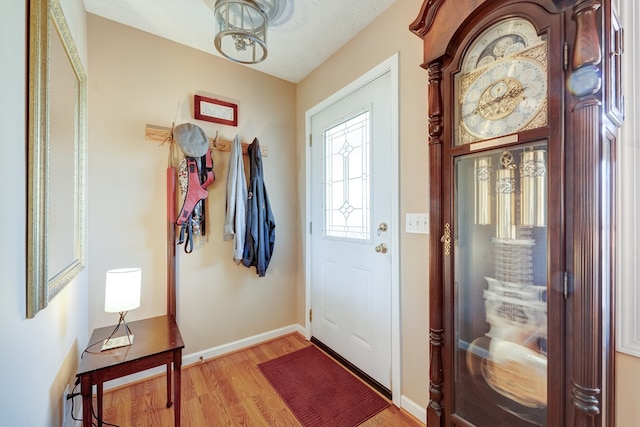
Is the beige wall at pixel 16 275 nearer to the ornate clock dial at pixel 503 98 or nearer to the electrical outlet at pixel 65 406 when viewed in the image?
the electrical outlet at pixel 65 406

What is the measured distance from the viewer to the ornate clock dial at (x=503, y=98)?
850 mm

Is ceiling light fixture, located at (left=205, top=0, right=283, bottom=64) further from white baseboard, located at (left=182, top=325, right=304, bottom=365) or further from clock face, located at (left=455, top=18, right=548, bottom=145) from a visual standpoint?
white baseboard, located at (left=182, top=325, right=304, bottom=365)

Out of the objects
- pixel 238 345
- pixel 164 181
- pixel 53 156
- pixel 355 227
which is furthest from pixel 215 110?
pixel 238 345

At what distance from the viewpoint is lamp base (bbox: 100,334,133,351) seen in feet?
4.40

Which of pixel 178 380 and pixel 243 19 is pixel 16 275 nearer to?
pixel 178 380

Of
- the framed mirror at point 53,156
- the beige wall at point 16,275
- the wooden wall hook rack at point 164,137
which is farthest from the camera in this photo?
the wooden wall hook rack at point 164,137

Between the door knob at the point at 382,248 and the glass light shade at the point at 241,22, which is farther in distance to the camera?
the door knob at the point at 382,248

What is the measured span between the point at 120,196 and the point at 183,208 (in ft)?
1.29

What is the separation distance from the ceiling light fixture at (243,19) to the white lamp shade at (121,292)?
1.32 meters

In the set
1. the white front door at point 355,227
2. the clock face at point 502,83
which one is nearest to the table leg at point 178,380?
the white front door at point 355,227

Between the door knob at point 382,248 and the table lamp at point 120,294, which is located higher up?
the door knob at point 382,248

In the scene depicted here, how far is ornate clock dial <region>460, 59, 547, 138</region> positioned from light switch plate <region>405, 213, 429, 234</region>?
59cm

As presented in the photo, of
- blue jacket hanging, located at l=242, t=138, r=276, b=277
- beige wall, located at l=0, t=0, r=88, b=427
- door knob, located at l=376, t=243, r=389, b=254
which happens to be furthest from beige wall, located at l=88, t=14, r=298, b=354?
door knob, located at l=376, t=243, r=389, b=254

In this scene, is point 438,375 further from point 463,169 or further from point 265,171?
point 265,171
